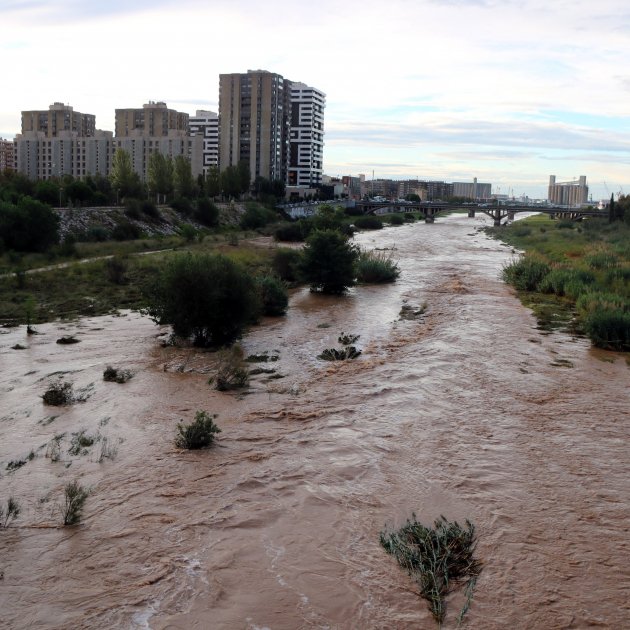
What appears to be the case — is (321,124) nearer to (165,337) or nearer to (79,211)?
(79,211)

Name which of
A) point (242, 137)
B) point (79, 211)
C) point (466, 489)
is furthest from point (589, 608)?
point (242, 137)

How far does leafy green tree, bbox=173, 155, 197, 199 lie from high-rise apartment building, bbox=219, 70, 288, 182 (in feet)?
173

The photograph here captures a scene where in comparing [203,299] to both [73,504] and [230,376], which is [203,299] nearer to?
[230,376]

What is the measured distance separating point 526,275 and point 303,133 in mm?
107045

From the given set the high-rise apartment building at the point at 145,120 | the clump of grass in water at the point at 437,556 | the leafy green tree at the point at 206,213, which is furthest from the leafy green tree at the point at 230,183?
the clump of grass in water at the point at 437,556

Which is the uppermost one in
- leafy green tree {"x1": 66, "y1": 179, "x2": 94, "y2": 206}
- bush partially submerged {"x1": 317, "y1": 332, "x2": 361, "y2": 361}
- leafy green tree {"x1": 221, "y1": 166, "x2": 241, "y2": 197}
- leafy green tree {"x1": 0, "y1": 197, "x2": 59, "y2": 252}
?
leafy green tree {"x1": 221, "y1": 166, "x2": 241, "y2": 197}

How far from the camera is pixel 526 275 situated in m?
31.3

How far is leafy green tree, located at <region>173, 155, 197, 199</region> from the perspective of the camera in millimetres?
67875

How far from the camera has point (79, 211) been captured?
46.6 metres

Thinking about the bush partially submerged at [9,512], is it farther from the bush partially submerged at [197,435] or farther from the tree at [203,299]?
the tree at [203,299]

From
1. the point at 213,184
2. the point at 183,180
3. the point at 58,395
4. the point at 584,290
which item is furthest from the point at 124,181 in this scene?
the point at 58,395

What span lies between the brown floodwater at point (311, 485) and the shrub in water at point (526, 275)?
12758 mm

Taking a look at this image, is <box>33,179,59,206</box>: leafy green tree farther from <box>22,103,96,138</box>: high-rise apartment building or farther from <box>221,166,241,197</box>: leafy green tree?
<box>22,103,96,138</box>: high-rise apartment building

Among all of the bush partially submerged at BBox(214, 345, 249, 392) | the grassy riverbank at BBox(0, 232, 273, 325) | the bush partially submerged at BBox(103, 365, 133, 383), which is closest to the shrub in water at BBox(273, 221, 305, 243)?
the grassy riverbank at BBox(0, 232, 273, 325)
